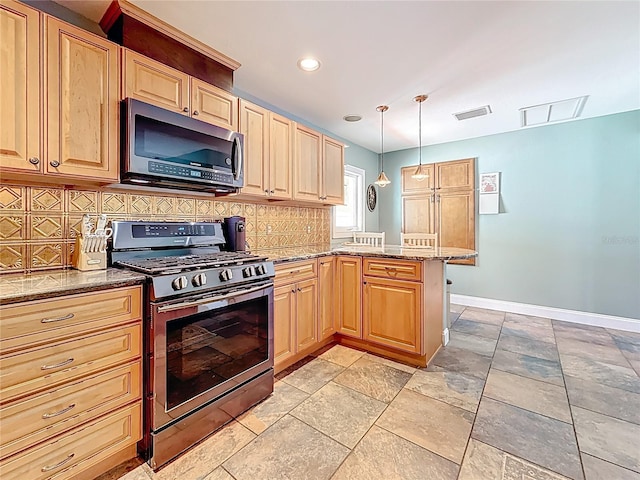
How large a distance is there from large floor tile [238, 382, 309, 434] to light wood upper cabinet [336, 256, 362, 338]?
0.89m

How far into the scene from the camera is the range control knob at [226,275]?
1.71 meters

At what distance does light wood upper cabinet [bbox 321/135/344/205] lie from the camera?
10.9ft

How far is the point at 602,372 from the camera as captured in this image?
242 centimetres

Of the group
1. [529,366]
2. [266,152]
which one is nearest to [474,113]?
[266,152]

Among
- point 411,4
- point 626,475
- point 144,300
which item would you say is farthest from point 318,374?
point 411,4

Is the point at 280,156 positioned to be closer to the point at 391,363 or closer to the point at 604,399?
the point at 391,363

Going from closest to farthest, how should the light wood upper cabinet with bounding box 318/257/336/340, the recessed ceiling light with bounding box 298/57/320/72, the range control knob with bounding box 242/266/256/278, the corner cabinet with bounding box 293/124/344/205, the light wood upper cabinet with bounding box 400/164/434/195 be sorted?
the range control knob with bounding box 242/266/256/278 < the recessed ceiling light with bounding box 298/57/320/72 < the light wood upper cabinet with bounding box 318/257/336/340 < the corner cabinet with bounding box 293/124/344/205 < the light wood upper cabinet with bounding box 400/164/434/195

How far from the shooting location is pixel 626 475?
142 centimetres

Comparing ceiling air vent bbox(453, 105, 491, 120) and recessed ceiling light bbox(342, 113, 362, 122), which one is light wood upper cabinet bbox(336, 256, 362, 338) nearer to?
recessed ceiling light bbox(342, 113, 362, 122)

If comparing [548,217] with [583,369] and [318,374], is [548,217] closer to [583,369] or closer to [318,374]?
[583,369]

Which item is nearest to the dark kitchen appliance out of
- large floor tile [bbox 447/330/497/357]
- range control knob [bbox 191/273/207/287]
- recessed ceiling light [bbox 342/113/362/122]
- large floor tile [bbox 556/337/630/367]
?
range control knob [bbox 191/273/207/287]

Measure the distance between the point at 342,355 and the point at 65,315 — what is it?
2.13 meters

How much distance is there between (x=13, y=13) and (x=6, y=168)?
710 mm

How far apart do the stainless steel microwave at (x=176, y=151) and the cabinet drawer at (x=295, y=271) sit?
73 centimetres
